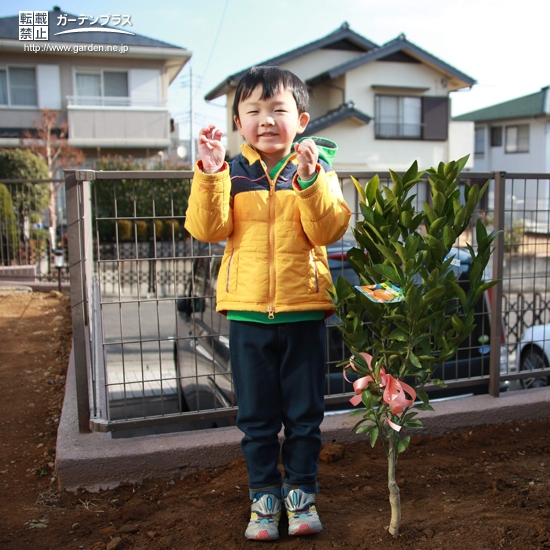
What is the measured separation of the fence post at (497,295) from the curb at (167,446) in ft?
0.60

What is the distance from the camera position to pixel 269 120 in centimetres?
223

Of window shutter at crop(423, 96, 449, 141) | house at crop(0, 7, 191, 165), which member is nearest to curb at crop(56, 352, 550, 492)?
house at crop(0, 7, 191, 165)

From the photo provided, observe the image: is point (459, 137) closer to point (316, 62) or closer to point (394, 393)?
point (316, 62)

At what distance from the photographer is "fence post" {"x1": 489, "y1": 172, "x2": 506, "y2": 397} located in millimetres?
3621

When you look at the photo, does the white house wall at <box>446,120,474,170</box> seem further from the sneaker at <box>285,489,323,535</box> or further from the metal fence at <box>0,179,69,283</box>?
the sneaker at <box>285,489,323,535</box>

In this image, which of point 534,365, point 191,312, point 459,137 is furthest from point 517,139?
point 191,312

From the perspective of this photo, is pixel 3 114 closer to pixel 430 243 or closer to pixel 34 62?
pixel 34 62

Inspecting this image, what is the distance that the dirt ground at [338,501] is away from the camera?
2.31 m

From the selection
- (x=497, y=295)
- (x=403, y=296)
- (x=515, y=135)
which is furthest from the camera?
(x=515, y=135)

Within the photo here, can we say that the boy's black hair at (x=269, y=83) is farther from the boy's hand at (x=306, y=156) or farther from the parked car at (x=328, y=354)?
the parked car at (x=328, y=354)

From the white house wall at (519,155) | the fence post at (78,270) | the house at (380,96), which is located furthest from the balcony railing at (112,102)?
the fence post at (78,270)

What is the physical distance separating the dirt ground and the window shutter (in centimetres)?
2237

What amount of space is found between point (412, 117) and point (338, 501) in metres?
23.6

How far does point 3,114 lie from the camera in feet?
70.9
